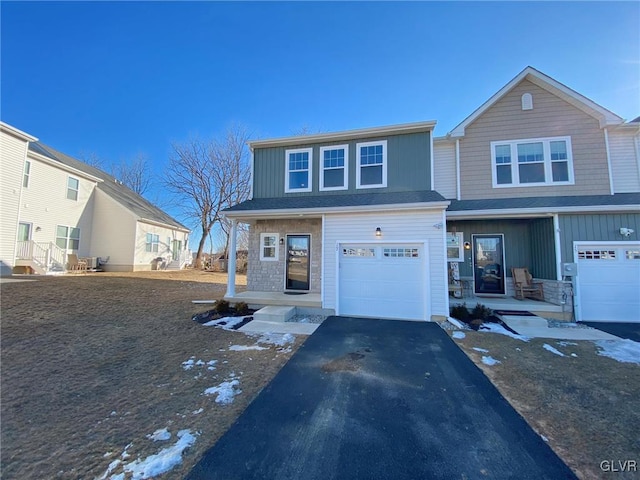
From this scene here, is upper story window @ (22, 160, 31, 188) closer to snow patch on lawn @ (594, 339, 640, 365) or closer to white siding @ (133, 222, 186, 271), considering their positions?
white siding @ (133, 222, 186, 271)

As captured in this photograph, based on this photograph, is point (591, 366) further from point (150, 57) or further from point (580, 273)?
point (150, 57)

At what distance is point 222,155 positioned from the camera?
22.7m

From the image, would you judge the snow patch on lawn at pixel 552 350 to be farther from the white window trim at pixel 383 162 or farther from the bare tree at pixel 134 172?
the bare tree at pixel 134 172

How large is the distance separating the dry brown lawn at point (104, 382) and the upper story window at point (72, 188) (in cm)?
1091

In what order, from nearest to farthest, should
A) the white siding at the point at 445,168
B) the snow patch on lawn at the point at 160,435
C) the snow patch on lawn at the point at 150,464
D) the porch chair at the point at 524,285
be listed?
the snow patch on lawn at the point at 150,464, the snow patch on lawn at the point at 160,435, the porch chair at the point at 524,285, the white siding at the point at 445,168

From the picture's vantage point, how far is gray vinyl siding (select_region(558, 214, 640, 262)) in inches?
292

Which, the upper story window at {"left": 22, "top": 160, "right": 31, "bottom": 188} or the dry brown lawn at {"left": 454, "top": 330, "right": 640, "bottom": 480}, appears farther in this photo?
the upper story window at {"left": 22, "top": 160, "right": 31, "bottom": 188}

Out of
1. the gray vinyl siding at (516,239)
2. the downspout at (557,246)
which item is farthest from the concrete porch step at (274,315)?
the downspout at (557,246)

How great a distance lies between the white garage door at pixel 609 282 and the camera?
7.37 meters

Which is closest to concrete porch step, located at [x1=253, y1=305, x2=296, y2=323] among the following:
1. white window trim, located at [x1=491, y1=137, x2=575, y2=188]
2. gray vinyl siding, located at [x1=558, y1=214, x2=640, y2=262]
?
white window trim, located at [x1=491, y1=137, x2=575, y2=188]

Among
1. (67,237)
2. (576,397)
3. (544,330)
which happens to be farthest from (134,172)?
(576,397)

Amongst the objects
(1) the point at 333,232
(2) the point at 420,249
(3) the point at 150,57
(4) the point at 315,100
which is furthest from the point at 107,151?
(2) the point at 420,249

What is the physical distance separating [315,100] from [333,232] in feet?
34.1

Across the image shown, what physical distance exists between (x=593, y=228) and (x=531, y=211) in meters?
1.70
